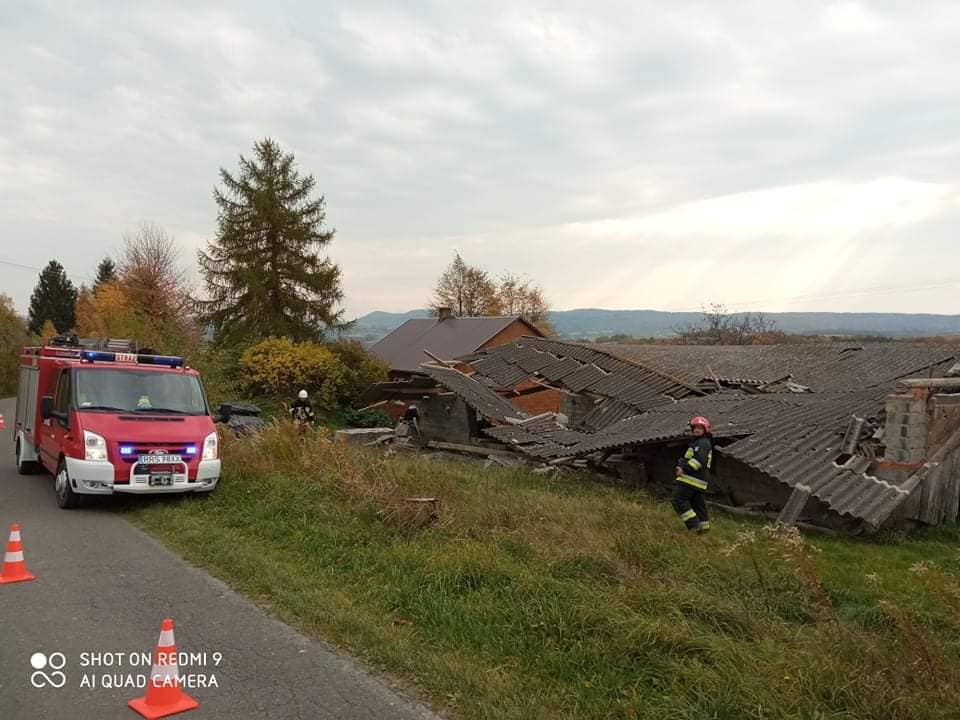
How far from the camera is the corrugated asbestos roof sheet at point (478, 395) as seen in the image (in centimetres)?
2117

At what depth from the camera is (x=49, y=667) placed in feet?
15.8

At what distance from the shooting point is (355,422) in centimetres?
3094

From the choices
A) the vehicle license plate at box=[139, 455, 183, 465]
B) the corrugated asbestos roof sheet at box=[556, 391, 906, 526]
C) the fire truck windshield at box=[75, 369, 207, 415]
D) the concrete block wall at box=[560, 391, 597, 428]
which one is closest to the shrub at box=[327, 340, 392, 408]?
the concrete block wall at box=[560, 391, 597, 428]

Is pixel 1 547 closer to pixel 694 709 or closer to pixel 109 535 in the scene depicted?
pixel 109 535

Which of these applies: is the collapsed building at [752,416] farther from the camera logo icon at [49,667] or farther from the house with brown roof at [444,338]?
the camera logo icon at [49,667]

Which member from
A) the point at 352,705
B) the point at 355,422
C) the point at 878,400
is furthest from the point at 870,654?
the point at 355,422

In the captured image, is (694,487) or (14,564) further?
(694,487)

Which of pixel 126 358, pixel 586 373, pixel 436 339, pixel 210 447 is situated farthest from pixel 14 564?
pixel 436 339

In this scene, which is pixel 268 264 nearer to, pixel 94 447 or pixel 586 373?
pixel 586 373

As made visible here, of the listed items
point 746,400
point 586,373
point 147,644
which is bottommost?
point 147,644

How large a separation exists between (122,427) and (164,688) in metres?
6.27

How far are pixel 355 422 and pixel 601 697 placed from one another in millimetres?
27184

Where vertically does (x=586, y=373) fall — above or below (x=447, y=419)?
above

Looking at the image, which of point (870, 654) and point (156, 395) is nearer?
point (870, 654)
